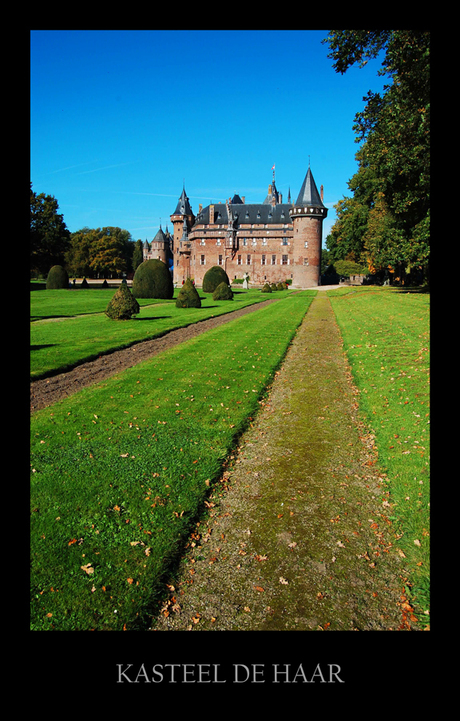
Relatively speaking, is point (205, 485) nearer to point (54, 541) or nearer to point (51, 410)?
point (54, 541)

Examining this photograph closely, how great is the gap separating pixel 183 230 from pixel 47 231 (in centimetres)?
2571

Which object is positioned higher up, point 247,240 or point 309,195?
point 309,195

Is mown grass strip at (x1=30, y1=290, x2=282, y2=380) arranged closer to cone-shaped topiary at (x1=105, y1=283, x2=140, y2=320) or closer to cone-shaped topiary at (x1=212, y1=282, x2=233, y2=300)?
cone-shaped topiary at (x1=105, y1=283, x2=140, y2=320)

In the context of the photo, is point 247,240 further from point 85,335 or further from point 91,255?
point 85,335

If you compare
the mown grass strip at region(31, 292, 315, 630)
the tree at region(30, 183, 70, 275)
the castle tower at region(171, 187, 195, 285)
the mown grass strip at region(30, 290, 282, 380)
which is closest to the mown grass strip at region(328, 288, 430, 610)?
the mown grass strip at region(31, 292, 315, 630)

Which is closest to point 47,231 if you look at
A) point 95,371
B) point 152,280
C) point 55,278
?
point 55,278

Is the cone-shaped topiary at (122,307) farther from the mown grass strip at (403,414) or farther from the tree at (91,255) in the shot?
the tree at (91,255)

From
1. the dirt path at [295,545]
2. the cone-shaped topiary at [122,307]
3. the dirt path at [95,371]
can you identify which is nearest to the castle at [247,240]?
the cone-shaped topiary at [122,307]

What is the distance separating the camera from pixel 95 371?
35.2 ft

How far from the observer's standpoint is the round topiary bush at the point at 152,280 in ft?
110

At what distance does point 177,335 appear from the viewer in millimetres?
16672

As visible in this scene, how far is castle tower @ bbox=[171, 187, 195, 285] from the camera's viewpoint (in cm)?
7850

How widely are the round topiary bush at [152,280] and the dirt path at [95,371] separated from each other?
56.9 ft
